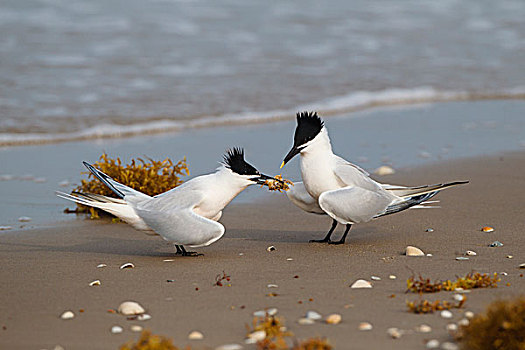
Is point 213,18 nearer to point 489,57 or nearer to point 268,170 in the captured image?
point 489,57

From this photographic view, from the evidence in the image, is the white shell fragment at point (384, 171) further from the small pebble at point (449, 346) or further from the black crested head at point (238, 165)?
the small pebble at point (449, 346)

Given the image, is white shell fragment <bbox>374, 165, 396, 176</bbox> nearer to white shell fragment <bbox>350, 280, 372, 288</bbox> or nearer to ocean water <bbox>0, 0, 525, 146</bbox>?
ocean water <bbox>0, 0, 525, 146</bbox>

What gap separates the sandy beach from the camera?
11.9 ft

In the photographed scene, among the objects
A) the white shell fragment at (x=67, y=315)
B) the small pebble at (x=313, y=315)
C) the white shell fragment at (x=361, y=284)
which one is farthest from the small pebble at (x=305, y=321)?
the white shell fragment at (x=67, y=315)

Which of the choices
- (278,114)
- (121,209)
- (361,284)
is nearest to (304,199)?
(121,209)

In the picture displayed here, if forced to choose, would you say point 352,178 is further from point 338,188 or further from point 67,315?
point 67,315

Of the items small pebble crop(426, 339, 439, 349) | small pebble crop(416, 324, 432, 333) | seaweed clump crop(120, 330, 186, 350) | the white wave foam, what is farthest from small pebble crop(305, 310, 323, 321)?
the white wave foam

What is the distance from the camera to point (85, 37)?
49.2ft

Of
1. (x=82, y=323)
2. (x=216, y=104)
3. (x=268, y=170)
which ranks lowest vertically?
(x=82, y=323)

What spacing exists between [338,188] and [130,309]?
A: 2.06 metres

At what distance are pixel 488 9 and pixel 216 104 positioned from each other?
11.3 m

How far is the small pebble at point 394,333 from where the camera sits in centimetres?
344

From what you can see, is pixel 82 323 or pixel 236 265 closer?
pixel 82 323

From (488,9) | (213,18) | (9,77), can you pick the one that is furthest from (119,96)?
(488,9)
